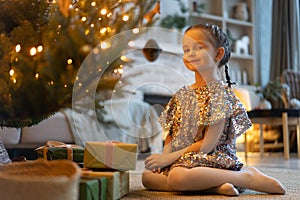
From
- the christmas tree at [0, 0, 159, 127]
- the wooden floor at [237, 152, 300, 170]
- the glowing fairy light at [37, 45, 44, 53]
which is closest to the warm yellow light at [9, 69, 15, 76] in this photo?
the christmas tree at [0, 0, 159, 127]

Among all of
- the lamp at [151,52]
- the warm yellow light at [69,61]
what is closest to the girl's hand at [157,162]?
the warm yellow light at [69,61]

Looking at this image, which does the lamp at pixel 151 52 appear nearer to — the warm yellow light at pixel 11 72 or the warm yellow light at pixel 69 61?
the warm yellow light at pixel 69 61

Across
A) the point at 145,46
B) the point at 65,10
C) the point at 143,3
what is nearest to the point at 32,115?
the point at 65,10

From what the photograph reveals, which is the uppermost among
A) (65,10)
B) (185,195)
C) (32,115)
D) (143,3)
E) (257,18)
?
(257,18)

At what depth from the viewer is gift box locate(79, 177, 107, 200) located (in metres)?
0.83

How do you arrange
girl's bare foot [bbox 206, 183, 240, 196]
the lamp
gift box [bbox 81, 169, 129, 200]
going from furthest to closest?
the lamp → girl's bare foot [bbox 206, 183, 240, 196] → gift box [bbox 81, 169, 129, 200]

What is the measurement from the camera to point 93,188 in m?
0.86

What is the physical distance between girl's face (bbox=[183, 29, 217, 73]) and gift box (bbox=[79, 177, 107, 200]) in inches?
17.6

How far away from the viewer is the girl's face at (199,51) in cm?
122

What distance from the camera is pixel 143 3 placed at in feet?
7.27

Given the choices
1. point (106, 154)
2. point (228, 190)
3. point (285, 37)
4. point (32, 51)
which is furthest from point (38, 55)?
point (285, 37)

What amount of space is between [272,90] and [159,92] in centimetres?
113

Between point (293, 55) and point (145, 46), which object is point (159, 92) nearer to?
point (145, 46)

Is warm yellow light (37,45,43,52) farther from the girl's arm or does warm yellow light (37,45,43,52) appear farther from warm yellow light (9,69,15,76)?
the girl's arm
